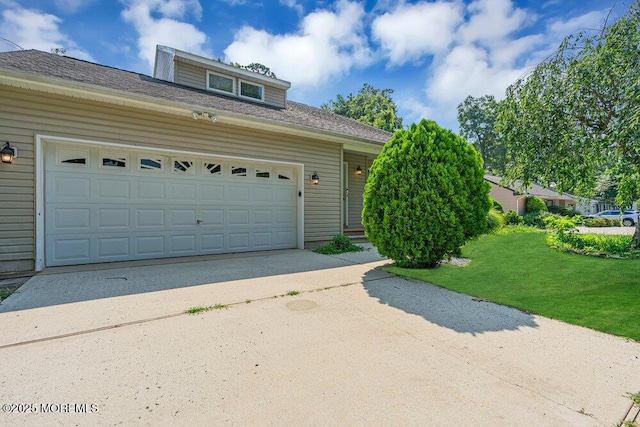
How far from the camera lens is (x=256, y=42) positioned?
10.3 m

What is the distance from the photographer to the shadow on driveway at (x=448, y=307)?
9.95ft

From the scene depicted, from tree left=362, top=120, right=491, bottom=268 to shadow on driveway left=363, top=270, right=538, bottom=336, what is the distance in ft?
2.64

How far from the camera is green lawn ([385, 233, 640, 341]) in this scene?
3203 millimetres

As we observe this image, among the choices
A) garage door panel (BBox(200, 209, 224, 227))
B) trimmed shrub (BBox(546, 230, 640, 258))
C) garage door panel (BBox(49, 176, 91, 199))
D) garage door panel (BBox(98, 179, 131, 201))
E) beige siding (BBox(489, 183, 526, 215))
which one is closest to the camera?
garage door panel (BBox(49, 176, 91, 199))

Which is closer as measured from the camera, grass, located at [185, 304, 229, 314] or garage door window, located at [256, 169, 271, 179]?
grass, located at [185, 304, 229, 314]

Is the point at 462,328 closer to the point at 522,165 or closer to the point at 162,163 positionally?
the point at 522,165

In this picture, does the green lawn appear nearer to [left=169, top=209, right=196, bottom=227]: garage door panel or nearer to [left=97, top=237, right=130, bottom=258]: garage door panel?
[left=169, top=209, right=196, bottom=227]: garage door panel

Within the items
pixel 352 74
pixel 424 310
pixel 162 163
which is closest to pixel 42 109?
pixel 162 163

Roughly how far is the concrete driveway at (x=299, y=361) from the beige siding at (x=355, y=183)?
21.7 ft

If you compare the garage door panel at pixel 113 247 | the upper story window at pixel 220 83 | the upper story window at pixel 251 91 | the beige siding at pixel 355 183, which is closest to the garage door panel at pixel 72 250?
the garage door panel at pixel 113 247

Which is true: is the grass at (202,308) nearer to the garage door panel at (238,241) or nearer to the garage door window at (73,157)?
the garage door panel at (238,241)

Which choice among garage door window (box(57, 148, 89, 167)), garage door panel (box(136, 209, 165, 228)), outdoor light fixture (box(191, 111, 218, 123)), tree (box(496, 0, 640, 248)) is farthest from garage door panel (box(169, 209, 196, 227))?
tree (box(496, 0, 640, 248))

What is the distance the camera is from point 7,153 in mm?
A: 4680

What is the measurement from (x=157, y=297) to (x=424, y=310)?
11.0ft
